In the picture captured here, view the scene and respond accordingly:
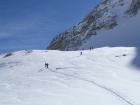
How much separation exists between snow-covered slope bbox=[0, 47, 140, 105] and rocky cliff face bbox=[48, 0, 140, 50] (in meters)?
49.1

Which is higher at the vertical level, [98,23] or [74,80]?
[98,23]

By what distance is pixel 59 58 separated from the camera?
1355 inches

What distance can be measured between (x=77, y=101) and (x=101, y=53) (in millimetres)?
16581

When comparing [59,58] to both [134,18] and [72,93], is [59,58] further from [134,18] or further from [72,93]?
[134,18]

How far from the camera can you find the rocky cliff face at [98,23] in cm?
8424

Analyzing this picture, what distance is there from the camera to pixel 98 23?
91750 millimetres

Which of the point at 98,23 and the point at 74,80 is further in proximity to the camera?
the point at 98,23

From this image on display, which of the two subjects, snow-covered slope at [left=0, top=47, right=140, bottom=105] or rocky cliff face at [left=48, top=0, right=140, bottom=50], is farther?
rocky cliff face at [left=48, top=0, right=140, bottom=50]

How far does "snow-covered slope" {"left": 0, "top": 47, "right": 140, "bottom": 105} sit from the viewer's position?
18550 millimetres

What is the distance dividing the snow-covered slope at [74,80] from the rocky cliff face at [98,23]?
4908 centimetres

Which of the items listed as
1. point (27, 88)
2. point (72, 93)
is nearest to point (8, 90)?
point (27, 88)

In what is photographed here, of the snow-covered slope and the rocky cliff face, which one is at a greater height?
the rocky cliff face

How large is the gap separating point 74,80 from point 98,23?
69.1 meters

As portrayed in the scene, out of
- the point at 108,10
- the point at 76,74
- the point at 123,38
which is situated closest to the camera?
the point at 76,74
